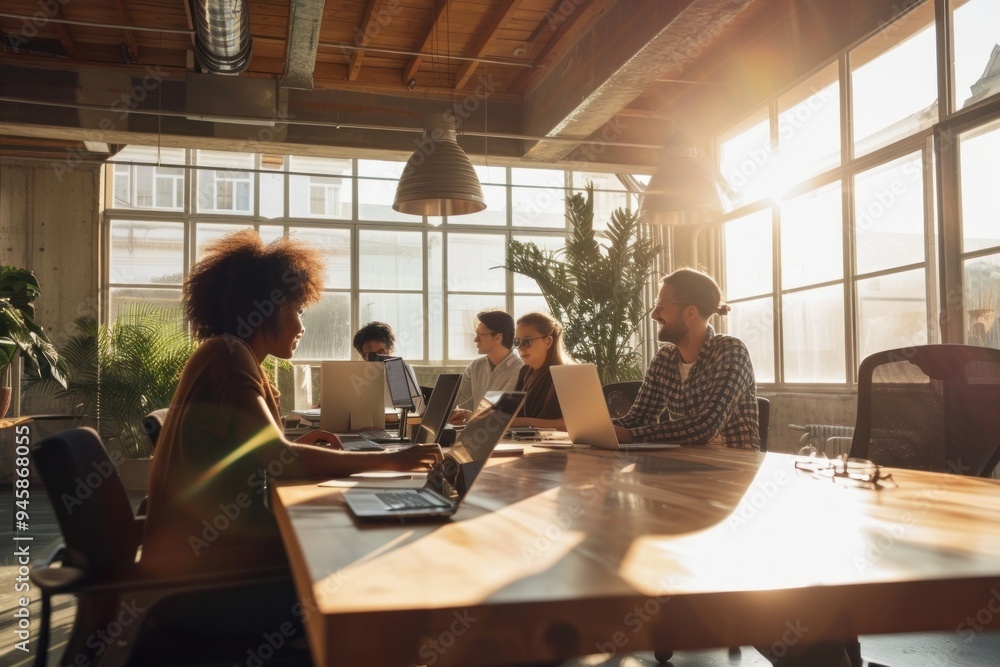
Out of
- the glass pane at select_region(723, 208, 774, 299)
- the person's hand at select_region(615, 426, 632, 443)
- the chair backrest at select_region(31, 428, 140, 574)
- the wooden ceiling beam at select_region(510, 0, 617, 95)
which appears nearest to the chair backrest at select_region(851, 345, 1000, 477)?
the person's hand at select_region(615, 426, 632, 443)

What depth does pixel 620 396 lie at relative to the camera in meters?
4.14

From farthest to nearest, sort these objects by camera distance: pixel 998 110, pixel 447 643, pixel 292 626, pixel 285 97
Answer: pixel 285 97, pixel 998 110, pixel 292 626, pixel 447 643

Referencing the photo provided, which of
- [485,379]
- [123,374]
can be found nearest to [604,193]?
[485,379]

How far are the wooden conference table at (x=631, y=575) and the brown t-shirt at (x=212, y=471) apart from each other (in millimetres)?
295

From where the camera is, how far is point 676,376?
11.6 ft

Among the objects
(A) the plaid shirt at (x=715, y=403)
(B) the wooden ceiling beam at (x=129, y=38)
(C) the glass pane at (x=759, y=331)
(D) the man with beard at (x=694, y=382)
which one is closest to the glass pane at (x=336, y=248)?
(B) the wooden ceiling beam at (x=129, y=38)

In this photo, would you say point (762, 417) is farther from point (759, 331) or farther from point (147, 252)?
point (147, 252)

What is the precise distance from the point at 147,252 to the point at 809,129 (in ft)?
23.9

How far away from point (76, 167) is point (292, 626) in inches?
338

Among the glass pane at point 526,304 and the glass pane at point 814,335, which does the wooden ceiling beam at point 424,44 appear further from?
the glass pane at point 526,304

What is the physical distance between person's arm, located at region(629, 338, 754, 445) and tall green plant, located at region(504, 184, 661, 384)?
378 cm

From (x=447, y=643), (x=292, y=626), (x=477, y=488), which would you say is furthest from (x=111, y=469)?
(x=447, y=643)

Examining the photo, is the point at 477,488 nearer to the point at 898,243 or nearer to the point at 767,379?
the point at 898,243

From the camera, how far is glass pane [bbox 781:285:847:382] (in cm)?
608
